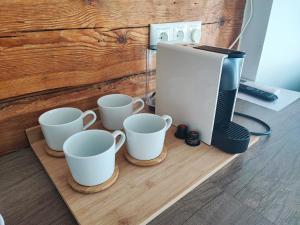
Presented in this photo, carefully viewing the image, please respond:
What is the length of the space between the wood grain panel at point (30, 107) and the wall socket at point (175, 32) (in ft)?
0.76

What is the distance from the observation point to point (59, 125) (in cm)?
51

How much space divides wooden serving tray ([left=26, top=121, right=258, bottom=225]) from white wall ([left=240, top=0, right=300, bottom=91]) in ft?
2.36

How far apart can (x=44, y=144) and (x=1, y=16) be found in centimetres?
31

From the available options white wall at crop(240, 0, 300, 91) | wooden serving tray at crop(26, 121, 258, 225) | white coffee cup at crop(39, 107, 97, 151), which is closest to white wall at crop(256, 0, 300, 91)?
white wall at crop(240, 0, 300, 91)

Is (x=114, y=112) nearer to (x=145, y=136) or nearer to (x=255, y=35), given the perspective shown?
(x=145, y=136)

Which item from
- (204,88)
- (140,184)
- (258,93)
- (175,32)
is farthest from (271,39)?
(140,184)

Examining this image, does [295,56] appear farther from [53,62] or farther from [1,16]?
[1,16]

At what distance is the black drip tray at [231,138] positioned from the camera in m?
0.55

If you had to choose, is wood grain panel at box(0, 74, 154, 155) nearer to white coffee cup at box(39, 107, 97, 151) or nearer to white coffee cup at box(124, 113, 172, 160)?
white coffee cup at box(39, 107, 97, 151)

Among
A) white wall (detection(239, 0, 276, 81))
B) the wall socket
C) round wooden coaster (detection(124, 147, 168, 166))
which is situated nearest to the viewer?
round wooden coaster (detection(124, 147, 168, 166))

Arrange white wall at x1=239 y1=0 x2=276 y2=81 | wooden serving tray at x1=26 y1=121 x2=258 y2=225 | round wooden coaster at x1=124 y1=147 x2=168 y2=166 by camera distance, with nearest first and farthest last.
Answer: wooden serving tray at x1=26 y1=121 x2=258 y2=225
round wooden coaster at x1=124 y1=147 x2=168 y2=166
white wall at x1=239 y1=0 x2=276 y2=81

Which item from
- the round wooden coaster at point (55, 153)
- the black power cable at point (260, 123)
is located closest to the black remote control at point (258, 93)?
the black power cable at point (260, 123)

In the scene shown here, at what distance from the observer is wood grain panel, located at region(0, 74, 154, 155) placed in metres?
0.57

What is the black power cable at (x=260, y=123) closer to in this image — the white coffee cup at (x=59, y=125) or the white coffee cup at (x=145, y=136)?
the white coffee cup at (x=145, y=136)
